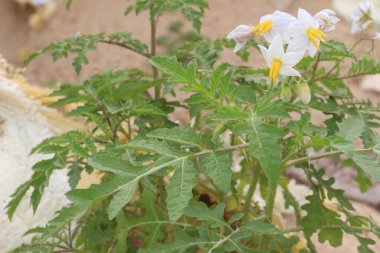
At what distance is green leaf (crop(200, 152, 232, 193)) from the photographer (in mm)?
1227

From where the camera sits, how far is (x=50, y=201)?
7.02 feet

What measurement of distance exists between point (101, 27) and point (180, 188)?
12.5 ft

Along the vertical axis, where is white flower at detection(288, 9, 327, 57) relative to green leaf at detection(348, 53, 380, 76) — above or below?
above

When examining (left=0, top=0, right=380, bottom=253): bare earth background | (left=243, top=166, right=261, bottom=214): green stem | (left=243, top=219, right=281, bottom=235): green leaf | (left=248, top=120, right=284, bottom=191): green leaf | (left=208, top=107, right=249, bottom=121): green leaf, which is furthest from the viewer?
(left=0, top=0, right=380, bottom=253): bare earth background

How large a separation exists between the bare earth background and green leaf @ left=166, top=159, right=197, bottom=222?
3.18 m

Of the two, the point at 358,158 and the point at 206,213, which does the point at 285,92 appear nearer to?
the point at 358,158

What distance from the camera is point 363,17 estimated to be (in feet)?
6.03

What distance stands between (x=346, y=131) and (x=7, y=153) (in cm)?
121

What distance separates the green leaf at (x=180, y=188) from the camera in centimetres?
119

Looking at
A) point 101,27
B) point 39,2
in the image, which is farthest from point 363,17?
point 39,2

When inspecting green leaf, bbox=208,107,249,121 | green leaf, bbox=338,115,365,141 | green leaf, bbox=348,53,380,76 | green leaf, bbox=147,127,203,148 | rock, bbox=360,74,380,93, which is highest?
green leaf, bbox=348,53,380,76

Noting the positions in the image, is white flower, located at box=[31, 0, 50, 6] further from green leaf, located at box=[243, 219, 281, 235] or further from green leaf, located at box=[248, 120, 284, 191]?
green leaf, located at box=[248, 120, 284, 191]

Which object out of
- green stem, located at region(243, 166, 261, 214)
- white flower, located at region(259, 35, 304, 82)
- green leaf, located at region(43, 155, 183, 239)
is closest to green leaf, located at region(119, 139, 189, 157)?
green leaf, located at region(43, 155, 183, 239)

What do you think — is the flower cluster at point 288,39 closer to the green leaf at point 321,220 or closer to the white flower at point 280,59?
the white flower at point 280,59
